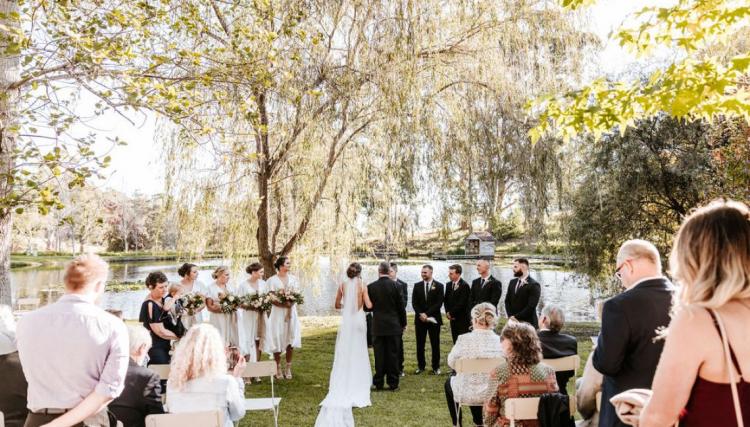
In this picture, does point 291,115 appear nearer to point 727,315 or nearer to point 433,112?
point 433,112

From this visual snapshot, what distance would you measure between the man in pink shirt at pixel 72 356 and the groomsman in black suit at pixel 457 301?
23.3ft

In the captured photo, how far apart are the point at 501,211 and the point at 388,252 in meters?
2.56

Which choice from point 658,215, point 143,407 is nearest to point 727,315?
point 143,407

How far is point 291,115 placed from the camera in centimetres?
1160

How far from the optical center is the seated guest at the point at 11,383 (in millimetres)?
4293

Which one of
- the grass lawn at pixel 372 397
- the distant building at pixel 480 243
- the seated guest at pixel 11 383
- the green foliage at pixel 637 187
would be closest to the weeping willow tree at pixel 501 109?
the distant building at pixel 480 243

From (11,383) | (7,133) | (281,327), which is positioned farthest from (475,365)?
(7,133)

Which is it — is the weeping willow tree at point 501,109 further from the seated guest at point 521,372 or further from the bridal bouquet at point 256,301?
the seated guest at point 521,372

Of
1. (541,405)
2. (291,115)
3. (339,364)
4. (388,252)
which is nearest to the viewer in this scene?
(541,405)

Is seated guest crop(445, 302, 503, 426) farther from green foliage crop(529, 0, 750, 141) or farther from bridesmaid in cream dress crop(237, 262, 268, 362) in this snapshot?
bridesmaid in cream dress crop(237, 262, 268, 362)

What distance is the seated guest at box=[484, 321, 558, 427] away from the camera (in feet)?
15.2

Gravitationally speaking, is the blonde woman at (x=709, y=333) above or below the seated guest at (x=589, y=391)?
above

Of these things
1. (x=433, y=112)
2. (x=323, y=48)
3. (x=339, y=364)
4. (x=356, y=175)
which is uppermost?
(x=323, y=48)

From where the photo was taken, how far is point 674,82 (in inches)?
181
